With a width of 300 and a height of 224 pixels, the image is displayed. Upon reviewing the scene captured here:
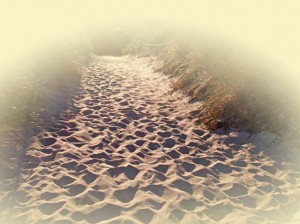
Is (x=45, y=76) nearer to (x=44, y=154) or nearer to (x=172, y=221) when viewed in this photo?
(x=44, y=154)

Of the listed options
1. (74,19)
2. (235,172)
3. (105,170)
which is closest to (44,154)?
(105,170)

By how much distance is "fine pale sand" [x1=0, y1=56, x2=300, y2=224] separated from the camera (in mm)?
5488

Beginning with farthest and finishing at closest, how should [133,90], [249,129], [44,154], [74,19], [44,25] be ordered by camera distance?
1. [74,19]
2. [44,25]
3. [133,90]
4. [249,129]
5. [44,154]

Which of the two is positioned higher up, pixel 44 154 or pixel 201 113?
pixel 201 113

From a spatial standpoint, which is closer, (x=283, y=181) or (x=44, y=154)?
(x=283, y=181)

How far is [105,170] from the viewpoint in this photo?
668 centimetres

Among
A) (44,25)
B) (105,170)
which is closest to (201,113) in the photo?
(105,170)

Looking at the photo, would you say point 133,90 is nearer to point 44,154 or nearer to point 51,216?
point 44,154

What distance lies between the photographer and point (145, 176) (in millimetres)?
6516

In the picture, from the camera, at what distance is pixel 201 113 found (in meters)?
9.52

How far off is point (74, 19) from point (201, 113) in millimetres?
28516

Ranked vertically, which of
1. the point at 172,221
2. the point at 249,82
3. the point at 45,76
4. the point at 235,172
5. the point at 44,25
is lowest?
the point at 44,25

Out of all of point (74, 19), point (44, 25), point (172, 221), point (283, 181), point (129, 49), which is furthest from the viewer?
point (74, 19)

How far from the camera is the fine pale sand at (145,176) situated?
5.49m
